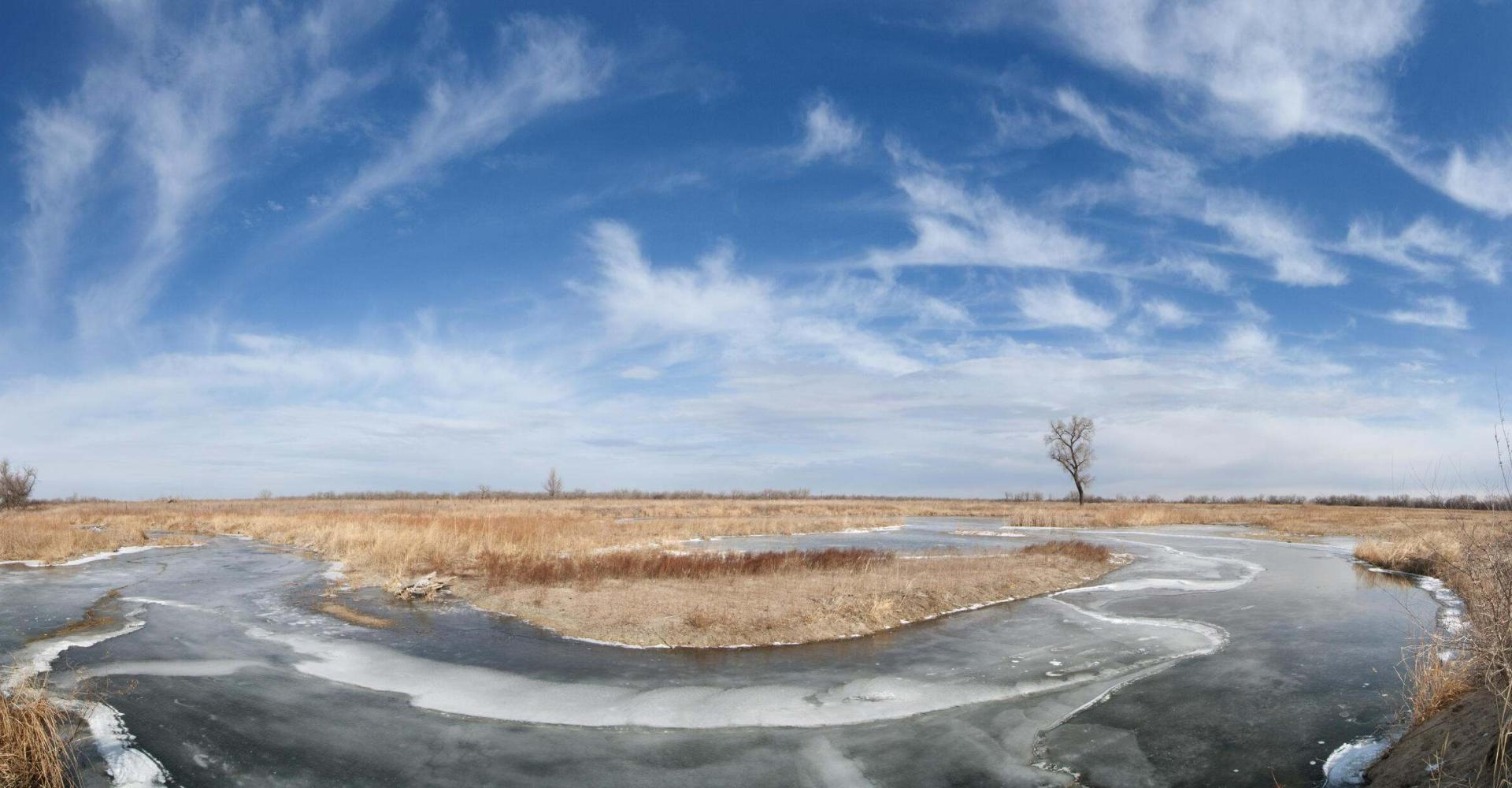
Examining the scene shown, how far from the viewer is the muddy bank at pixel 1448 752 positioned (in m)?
6.21

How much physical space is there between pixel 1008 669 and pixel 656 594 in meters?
8.29

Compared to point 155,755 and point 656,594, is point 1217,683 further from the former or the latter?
point 155,755

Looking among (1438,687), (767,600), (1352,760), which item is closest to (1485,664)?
(1438,687)

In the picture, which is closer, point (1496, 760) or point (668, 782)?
point (1496, 760)

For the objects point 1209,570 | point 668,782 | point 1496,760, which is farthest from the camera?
point 1209,570

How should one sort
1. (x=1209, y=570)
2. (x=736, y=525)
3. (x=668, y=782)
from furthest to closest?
(x=736, y=525) → (x=1209, y=570) → (x=668, y=782)

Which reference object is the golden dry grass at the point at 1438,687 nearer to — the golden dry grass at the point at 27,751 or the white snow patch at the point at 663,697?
the white snow patch at the point at 663,697

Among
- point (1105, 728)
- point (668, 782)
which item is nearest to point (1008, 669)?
point (1105, 728)

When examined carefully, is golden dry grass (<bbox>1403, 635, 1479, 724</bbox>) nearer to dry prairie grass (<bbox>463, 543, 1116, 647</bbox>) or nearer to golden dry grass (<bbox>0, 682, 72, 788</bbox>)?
dry prairie grass (<bbox>463, 543, 1116, 647</bbox>)

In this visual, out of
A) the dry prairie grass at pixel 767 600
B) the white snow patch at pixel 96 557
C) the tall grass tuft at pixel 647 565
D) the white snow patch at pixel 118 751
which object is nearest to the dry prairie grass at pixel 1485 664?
the dry prairie grass at pixel 767 600

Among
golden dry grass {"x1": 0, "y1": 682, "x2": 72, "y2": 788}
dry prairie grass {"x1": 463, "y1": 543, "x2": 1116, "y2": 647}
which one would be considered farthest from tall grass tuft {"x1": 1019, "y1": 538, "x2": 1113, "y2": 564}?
golden dry grass {"x1": 0, "y1": 682, "x2": 72, "y2": 788}

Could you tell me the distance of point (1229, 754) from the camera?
28.7ft

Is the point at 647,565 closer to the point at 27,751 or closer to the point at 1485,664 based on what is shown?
the point at 27,751

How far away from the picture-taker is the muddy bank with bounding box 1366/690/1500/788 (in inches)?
245
